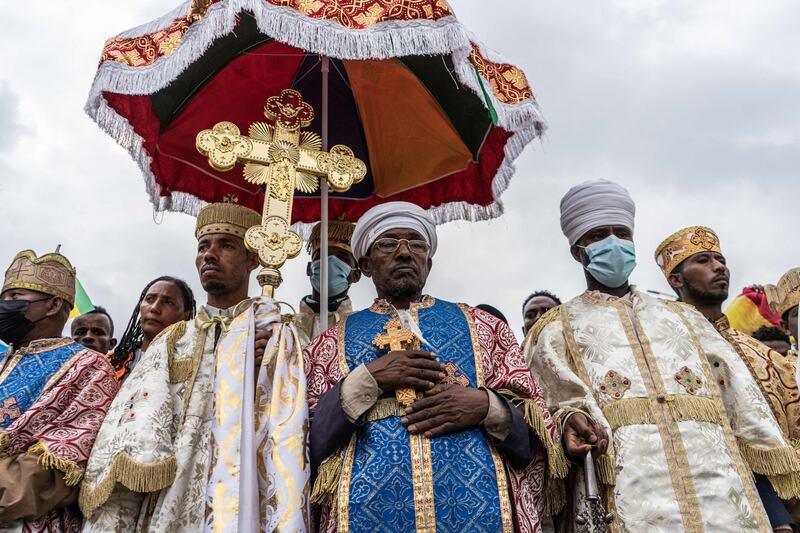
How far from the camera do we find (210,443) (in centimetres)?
374

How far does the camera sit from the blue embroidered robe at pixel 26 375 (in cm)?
402

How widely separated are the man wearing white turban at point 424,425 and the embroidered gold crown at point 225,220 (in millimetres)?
1042

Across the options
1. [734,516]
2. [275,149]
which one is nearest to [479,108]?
[275,149]

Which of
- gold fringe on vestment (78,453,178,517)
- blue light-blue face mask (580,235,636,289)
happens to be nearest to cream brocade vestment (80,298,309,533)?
gold fringe on vestment (78,453,178,517)

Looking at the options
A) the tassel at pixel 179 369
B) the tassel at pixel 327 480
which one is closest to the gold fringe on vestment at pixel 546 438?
the tassel at pixel 327 480

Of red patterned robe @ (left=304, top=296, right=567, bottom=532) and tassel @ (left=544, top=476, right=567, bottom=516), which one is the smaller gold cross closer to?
red patterned robe @ (left=304, top=296, right=567, bottom=532)

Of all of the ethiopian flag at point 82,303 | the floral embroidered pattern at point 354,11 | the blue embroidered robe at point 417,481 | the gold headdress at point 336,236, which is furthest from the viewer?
the ethiopian flag at point 82,303

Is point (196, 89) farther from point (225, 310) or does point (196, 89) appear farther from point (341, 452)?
point (341, 452)

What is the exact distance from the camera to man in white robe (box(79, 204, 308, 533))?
356cm

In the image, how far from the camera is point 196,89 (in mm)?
5375

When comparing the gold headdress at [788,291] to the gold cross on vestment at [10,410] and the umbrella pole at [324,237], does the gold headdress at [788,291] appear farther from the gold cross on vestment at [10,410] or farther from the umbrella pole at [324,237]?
the gold cross on vestment at [10,410]

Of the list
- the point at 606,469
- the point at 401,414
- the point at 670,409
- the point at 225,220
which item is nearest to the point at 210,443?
the point at 401,414

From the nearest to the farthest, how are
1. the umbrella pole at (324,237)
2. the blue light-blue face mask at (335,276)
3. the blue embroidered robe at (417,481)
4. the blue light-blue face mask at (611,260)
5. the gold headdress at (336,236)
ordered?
1. the blue embroidered robe at (417,481)
2. the blue light-blue face mask at (611,260)
3. the umbrella pole at (324,237)
4. the blue light-blue face mask at (335,276)
5. the gold headdress at (336,236)

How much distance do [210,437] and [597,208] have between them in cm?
263
